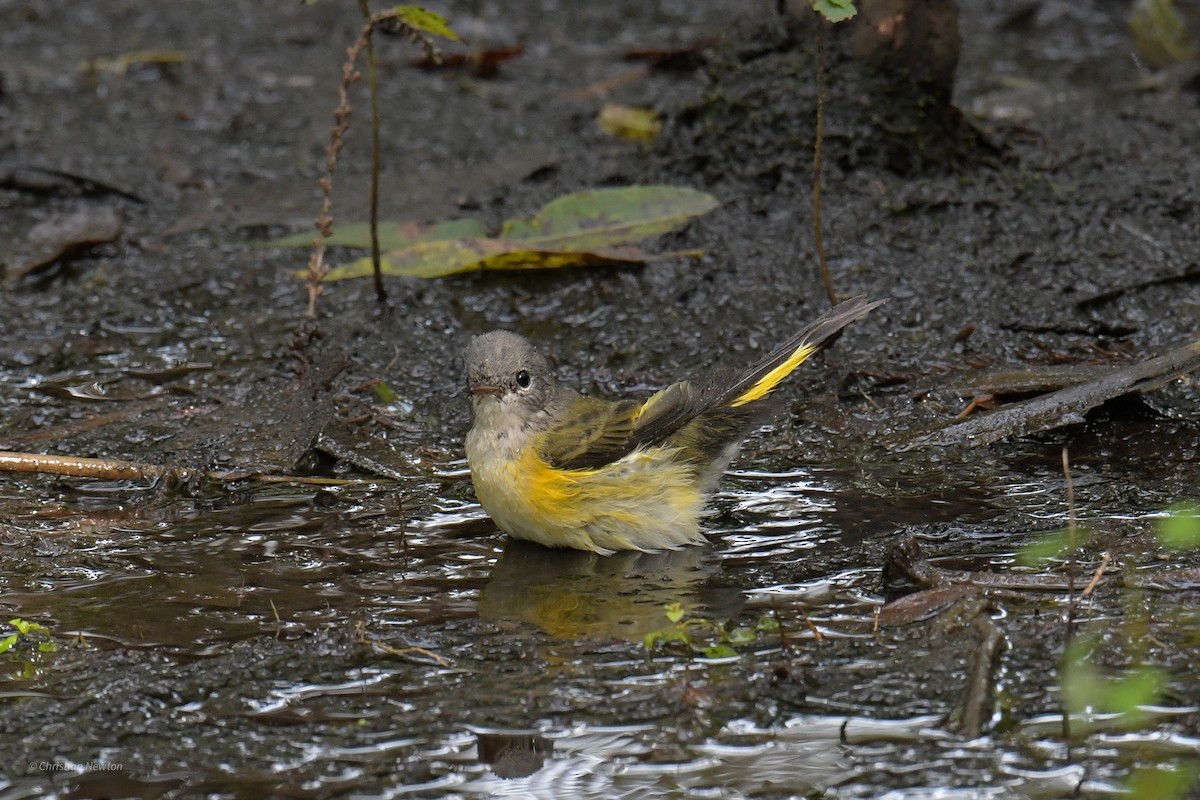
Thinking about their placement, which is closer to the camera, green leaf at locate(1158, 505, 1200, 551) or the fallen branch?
green leaf at locate(1158, 505, 1200, 551)

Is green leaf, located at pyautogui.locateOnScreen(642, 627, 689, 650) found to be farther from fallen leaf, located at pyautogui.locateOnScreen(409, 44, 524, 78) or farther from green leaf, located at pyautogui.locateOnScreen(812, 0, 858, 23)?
fallen leaf, located at pyautogui.locateOnScreen(409, 44, 524, 78)

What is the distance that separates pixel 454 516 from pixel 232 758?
1666 millimetres

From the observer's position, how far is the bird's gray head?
15.4 ft

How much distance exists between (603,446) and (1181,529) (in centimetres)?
184

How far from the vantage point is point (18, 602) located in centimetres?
402

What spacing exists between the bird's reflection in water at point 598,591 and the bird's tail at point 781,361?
58cm

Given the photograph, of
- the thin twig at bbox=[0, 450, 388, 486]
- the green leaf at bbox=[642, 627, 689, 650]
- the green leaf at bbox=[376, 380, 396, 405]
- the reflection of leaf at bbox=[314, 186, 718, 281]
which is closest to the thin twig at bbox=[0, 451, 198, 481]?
the thin twig at bbox=[0, 450, 388, 486]

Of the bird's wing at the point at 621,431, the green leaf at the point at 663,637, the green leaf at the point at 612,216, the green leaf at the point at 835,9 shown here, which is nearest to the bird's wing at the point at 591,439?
the bird's wing at the point at 621,431

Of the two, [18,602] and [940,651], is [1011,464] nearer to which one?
[940,651]

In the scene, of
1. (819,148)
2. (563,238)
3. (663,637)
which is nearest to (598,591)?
(663,637)

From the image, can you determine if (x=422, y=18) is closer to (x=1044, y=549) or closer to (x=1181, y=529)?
(x=1044, y=549)

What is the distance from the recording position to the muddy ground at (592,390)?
126 inches

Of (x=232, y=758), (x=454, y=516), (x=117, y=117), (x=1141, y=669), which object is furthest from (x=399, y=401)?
(x=117, y=117)

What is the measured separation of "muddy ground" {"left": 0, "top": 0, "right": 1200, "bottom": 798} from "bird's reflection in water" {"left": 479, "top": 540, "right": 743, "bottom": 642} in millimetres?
20
